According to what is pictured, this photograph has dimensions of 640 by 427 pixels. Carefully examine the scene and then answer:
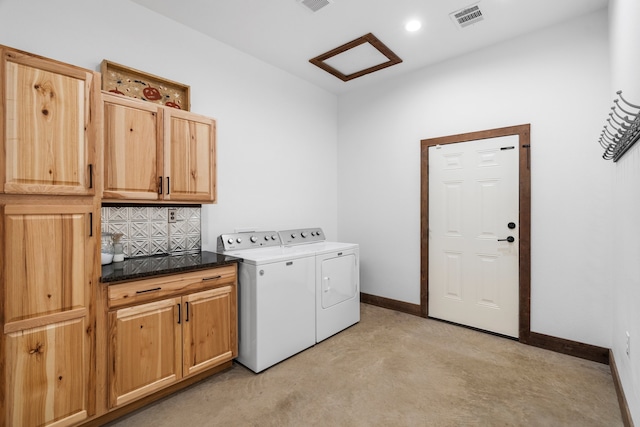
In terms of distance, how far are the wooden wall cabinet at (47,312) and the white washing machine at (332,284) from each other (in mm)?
1660

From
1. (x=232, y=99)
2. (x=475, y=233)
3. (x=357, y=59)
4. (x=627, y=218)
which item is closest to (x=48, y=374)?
(x=232, y=99)

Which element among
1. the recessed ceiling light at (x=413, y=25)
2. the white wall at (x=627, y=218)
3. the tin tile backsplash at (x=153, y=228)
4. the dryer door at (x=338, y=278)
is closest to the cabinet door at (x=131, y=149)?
the tin tile backsplash at (x=153, y=228)

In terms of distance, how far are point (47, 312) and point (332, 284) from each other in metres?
2.15

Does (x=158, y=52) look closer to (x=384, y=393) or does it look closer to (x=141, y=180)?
(x=141, y=180)

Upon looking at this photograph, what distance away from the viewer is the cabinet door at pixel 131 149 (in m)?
2.04

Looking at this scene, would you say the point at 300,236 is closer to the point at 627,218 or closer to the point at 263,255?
the point at 263,255

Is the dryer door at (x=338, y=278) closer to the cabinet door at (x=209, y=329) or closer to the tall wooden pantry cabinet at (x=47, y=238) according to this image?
the cabinet door at (x=209, y=329)

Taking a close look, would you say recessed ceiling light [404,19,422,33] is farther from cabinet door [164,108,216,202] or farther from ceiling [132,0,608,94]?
cabinet door [164,108,216,202]

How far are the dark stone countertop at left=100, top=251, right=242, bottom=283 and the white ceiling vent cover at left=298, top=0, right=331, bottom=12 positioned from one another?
7.00 ft

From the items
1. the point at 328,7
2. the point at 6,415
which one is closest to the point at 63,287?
the point at 6,415

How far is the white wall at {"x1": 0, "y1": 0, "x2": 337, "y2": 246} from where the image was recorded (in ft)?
7.08

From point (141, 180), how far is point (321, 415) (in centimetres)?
199

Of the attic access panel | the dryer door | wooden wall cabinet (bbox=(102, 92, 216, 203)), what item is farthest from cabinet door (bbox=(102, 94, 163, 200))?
the attic access panel

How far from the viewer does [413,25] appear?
110 inches
